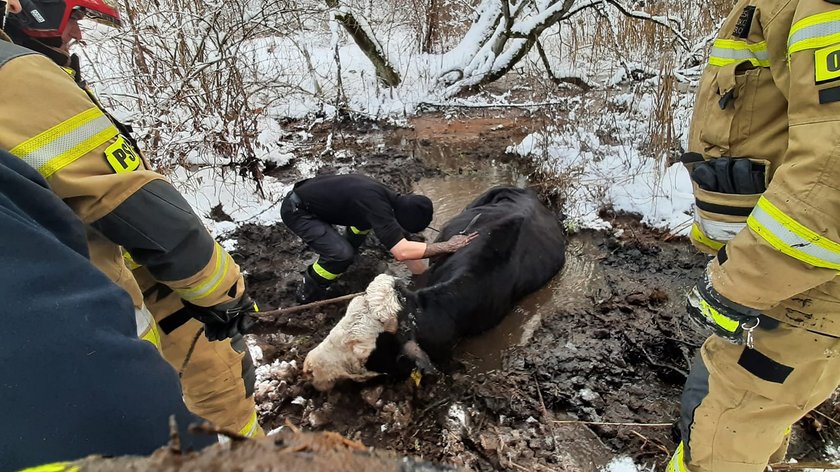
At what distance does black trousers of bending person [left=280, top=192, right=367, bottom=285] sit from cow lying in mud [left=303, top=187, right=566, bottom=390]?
27.5 inches

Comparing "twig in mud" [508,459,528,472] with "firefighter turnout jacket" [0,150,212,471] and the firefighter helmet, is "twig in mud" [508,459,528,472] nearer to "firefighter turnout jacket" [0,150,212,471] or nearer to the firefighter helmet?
"firefighter turnout jacket" [0,150,212,471]

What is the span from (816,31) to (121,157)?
82.2 inches

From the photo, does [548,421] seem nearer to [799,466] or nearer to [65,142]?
[799,466]

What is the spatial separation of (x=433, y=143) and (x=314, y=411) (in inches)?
202

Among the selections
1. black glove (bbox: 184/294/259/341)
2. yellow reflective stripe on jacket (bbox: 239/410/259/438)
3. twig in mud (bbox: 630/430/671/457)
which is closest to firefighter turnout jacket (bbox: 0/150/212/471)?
black glove (bbox: 184/294/259/341)

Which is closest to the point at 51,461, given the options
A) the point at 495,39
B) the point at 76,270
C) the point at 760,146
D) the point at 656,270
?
the point at 76,270

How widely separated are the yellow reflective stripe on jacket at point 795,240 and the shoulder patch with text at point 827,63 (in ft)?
1.21

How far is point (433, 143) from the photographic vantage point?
7320mm

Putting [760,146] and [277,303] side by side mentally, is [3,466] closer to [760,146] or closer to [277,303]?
[760,146]

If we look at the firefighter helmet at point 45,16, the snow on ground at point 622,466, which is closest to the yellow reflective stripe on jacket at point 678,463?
the snow on ground at point 622,466

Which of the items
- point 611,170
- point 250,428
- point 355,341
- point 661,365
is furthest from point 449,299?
point 611,170

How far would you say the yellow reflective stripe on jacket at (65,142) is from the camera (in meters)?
1.29

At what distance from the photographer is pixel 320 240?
390cm

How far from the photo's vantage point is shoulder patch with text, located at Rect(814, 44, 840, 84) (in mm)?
1263
